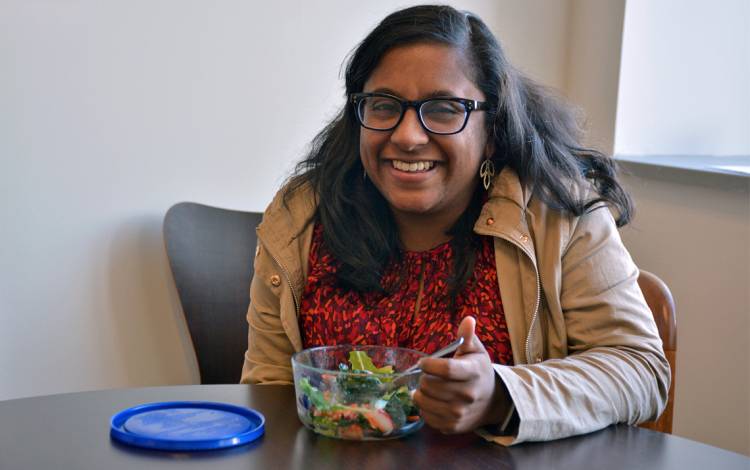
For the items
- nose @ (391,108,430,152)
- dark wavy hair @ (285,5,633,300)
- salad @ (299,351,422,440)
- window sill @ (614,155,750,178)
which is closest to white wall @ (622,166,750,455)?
window sill @ (614,155,750,178)

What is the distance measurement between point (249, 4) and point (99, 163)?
1.87 ft

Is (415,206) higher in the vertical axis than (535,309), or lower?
higher

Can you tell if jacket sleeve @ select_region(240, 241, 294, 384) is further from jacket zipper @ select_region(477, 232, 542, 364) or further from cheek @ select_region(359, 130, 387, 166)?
jacket zipper @ select_region(477, 232, 542, 364)

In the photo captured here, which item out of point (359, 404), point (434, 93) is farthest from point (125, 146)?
point (359, 404)

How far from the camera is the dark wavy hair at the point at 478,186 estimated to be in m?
1.71

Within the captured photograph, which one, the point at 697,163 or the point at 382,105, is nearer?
the point at 382,105

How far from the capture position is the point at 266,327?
70.1 inches

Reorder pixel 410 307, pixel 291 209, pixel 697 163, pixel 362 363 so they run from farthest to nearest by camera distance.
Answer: pixel 697 163, pixel 291 209, pixel 410 307, pixel 362 363

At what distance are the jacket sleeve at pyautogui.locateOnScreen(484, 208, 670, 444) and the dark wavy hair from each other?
92mm

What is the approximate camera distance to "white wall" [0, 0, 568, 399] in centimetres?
231

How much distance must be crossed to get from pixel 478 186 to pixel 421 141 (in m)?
0.21

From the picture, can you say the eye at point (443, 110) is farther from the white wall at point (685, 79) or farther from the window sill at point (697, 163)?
the white wall at point (685, 79)

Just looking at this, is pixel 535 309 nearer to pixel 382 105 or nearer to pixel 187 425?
pixel 382 105

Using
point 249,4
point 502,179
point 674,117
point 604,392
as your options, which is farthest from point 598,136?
point 604,392
